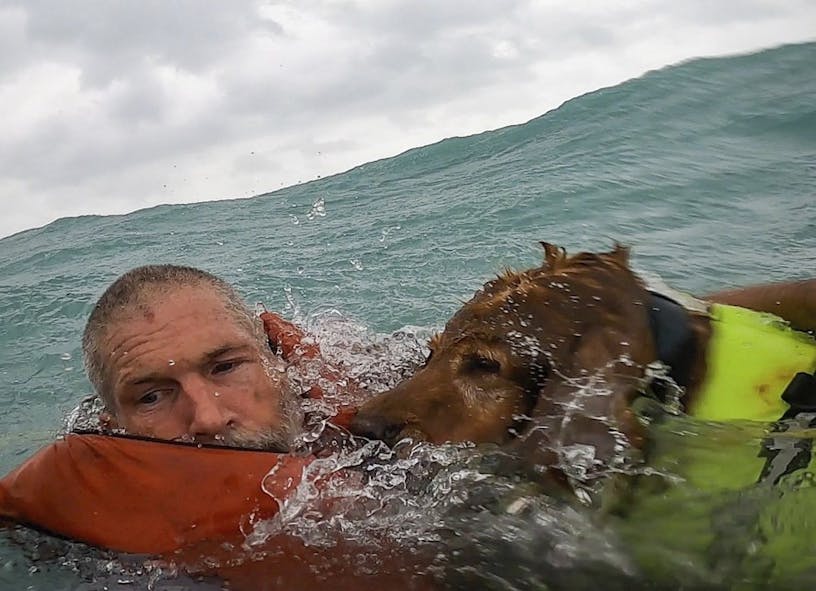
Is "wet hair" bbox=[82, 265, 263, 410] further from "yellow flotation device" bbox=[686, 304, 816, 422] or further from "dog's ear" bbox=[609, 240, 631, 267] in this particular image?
"yellow flotation device" bbox=[686, 304, 816, 422]

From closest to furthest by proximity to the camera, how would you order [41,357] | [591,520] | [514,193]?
[591,520] < [41,357] < [514,193]

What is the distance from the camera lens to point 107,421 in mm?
3832

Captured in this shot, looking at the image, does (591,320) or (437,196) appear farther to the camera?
(437,196)

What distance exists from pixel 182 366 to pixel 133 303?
428 millimetres

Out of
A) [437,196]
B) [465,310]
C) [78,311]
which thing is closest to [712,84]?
[437,196]

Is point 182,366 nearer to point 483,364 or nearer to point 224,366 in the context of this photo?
point 224,366

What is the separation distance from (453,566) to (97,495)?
128 centimetres

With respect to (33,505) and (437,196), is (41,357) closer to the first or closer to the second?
(33,505)

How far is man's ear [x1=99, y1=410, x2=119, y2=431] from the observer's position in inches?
148

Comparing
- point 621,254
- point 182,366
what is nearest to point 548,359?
point 621,254

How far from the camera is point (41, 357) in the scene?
27.6 ft

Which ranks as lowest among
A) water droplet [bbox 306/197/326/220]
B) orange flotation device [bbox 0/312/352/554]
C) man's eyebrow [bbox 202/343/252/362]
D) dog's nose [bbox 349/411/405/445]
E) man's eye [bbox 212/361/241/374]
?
orange flotation device [bbox 0/312/352/554]

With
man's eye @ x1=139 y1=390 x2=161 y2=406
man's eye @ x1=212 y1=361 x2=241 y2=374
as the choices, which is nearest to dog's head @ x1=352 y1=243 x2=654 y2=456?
man's eye @ x1=212 y1=361 x2=241 y2=374

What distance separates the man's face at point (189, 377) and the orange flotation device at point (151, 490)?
10.8 inches
